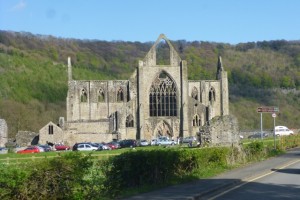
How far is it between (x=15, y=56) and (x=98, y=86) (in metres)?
86.9

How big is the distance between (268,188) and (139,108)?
60.1m

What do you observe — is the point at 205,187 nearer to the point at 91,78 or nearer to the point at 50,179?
the point at 50,179

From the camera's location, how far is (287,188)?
20578mm

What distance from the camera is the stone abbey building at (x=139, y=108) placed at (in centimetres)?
7938

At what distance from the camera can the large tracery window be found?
270 feet

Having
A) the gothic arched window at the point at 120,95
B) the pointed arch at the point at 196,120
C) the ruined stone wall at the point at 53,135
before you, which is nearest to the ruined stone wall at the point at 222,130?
the ruined stone wall at the point at 53,135

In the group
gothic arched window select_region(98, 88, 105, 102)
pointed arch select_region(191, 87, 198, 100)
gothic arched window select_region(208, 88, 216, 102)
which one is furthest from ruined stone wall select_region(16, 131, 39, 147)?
gothic arched window select_region(208, 88, 216, 102)

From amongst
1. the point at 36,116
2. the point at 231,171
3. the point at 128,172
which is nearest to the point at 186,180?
the point at 128,172

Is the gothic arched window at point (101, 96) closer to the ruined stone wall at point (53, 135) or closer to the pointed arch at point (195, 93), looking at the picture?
the ruined stone wall at point (53, 135)

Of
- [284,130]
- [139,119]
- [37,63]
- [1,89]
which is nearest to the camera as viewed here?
[139,119]

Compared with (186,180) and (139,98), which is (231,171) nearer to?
(186,180)

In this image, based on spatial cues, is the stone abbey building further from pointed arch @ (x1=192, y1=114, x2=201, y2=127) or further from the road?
the road

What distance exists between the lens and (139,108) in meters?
80.6

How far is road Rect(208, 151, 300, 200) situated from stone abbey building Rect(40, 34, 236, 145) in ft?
173
